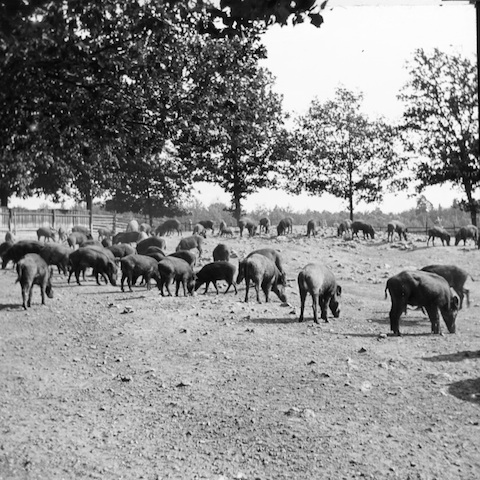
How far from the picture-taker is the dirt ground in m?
5.24

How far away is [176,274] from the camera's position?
46.3 feet

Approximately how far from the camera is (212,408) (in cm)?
637

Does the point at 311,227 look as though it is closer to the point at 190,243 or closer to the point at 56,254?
the point at 190,243

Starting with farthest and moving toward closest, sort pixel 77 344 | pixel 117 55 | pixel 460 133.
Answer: pixel 460 133, pixel 77 344, pixel 117 55

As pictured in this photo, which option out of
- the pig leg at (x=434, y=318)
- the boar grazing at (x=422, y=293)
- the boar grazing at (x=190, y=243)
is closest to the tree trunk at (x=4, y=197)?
the boar grazing at (x=190, y=243)

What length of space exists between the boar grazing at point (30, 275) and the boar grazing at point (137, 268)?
2325 millimetres

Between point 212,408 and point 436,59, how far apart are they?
27258 mm

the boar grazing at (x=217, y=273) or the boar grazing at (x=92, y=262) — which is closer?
the boar grazing at (x=217, y=273)

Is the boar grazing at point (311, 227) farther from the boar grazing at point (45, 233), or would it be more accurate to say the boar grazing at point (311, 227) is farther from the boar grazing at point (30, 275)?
the boar grazing at point (30, 275)

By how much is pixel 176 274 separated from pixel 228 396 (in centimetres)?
761

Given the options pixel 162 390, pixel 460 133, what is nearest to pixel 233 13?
pixel 162 390

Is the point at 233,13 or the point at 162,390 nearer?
the point at 233,13

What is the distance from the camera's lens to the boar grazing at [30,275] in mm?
11414

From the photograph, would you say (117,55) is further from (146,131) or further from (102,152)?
(102,152)
